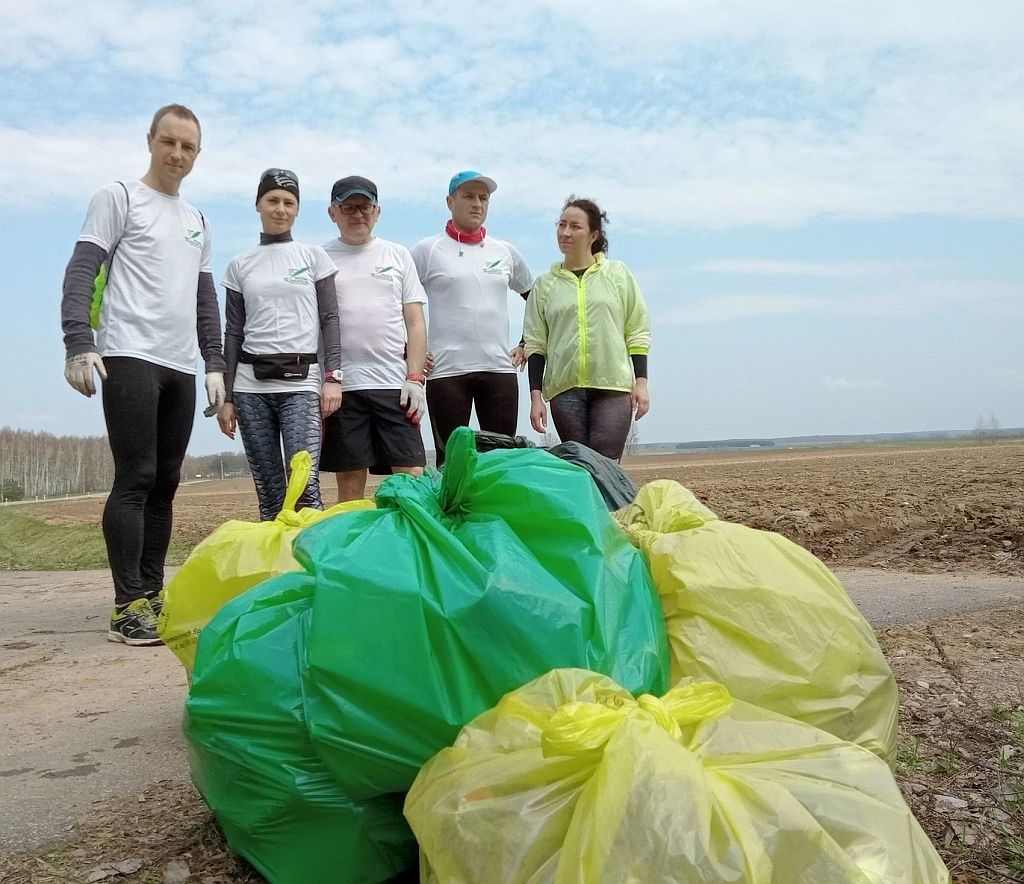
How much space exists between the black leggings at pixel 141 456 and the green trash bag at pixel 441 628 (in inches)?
74.7

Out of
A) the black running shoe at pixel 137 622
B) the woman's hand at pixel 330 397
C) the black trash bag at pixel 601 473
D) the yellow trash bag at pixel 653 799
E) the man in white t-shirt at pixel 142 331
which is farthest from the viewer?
the woman's hand at pixel 330 397

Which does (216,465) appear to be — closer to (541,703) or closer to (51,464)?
(51,464)

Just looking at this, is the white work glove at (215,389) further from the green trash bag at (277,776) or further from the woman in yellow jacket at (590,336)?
the green trash bag at (277,776)

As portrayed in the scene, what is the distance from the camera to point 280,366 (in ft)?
12.0

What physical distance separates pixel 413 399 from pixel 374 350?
0.26m

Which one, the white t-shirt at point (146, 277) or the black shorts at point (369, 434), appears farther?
the black shorts at point (369, 434)

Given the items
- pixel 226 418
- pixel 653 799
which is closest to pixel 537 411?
pixel 226 418

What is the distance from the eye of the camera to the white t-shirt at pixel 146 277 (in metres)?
3.35

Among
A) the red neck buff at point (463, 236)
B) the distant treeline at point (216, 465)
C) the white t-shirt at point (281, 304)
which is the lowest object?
the distant treeline at point (216, 465)

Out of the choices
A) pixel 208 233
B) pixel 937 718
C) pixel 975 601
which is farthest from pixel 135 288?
pixel 975 601

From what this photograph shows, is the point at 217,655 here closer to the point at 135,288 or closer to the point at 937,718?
the point at 937,718

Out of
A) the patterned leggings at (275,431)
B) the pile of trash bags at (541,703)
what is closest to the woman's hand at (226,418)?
the patterned leggings at (275,431)

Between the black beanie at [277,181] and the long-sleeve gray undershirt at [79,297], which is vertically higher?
the black beanie at [277,181]

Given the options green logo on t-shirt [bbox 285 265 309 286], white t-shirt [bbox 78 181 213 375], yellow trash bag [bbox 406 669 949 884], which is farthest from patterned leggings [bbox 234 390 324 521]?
yellow trash bag [bbox 406 669 949 884]
